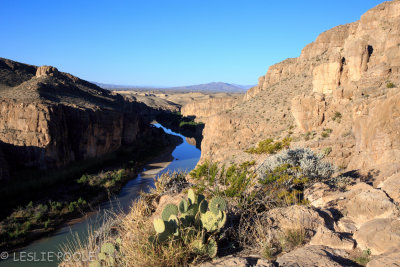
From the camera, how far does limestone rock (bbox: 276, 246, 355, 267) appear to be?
330 centimetres

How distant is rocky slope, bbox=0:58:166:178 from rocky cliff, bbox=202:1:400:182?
49.2 ft

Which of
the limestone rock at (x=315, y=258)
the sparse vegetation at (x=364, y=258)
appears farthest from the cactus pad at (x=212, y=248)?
the sparse vegetation at (x=364, y=258)

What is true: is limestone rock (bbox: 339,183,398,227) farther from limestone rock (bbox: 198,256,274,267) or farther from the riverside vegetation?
limestone rock (bbox: 198,256,274,267)

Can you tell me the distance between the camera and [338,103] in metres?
20.2

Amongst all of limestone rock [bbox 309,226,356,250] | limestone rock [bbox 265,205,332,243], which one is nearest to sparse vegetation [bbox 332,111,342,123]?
limestone rock [bbox 265,205,332,243]

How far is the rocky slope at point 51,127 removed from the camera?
28781mm

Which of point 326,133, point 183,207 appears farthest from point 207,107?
point 183,207

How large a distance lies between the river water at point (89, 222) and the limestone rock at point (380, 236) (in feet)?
11.4

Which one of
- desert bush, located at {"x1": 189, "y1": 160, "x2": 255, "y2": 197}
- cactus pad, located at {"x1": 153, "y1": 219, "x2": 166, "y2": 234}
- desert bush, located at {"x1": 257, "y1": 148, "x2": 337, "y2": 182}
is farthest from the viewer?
desert bush, located at {"x1": 257, "y1": 148, "x2": 337, "y2": 182}

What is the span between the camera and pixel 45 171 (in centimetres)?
2903

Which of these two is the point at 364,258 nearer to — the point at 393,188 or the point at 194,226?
the point at 194,226

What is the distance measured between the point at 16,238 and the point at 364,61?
27.4 m

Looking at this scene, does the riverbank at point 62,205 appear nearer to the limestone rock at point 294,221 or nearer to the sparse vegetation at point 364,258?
the limestone rock at point 294,221

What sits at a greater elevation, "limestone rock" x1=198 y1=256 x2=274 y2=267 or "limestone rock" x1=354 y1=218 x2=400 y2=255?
"limestone rock" x1=354 y1=218 x2=400 y2=255
